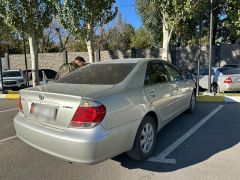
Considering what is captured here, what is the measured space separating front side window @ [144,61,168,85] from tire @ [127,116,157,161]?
654mm

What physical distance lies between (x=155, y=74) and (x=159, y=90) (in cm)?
35

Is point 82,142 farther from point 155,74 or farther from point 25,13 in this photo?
point 25,13

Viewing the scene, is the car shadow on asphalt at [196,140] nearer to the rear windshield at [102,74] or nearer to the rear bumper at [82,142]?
the rear bumper at [82,142]

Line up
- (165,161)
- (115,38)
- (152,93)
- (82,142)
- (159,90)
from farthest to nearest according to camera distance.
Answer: (115,38) → (159,90) → (152,93) → (165,161) → (82,142)

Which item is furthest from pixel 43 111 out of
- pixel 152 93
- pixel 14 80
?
pixel 14 80

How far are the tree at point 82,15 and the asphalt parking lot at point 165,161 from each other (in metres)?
9.28

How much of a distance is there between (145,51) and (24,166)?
2010 centimetres

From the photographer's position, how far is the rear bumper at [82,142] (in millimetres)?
2977

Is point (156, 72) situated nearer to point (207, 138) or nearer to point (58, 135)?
point (207, 138)

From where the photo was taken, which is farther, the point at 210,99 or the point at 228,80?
the point at 228,80

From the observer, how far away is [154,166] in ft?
12.2

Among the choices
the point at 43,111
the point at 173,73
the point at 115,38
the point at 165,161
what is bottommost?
the point at 165,161

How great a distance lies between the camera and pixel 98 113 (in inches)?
120

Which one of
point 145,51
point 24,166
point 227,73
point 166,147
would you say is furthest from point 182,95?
point 145,51
